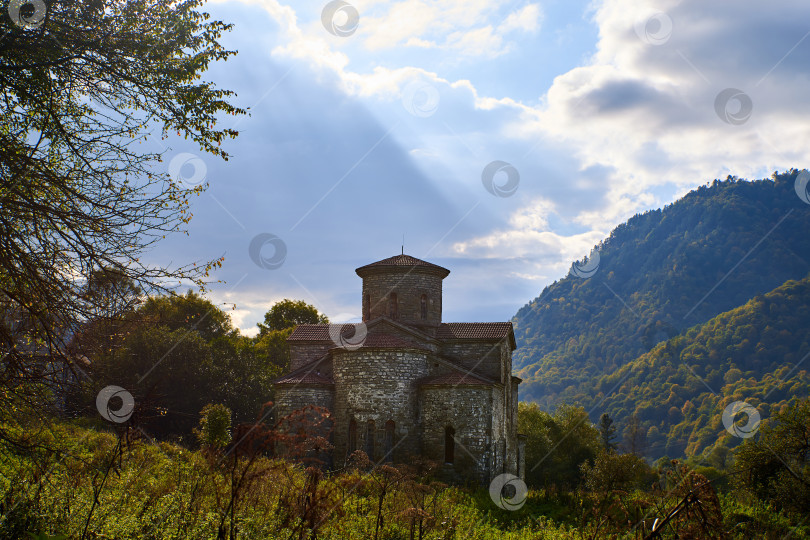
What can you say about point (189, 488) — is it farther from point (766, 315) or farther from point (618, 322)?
point (618, 322)

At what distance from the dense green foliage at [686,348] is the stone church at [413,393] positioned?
69664mm

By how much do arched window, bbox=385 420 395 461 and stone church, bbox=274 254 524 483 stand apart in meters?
0.04

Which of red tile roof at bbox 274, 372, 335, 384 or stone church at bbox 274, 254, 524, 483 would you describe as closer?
stone church at bbox 274, 254, 524, 483

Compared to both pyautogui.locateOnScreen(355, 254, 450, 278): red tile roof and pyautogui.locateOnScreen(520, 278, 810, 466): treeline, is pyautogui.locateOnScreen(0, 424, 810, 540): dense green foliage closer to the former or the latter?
pyautogui.locateOnScreen(355, 254, 450, 278): red tile roof

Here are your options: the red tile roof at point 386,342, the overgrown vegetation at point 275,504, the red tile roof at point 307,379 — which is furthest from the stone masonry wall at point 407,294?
the overgrown vegetation at point 275,504

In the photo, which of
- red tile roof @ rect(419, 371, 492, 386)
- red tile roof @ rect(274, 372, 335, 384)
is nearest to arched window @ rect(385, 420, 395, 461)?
red tile roof @ rect(419, 371, 492, 386)

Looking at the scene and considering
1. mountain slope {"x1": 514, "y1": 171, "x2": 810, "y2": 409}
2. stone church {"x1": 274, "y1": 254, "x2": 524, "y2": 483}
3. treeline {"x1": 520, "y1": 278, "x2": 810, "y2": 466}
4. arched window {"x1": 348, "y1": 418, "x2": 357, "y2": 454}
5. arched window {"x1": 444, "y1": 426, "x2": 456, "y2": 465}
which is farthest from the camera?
mountain slope {"x1": 514, "y1": 171, "x2": 810, "y2": 409}

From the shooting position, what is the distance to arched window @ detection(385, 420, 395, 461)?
71.1ft

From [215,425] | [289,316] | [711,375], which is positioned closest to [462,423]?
[215,425]

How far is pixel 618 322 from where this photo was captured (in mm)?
181750

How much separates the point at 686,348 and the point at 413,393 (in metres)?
133

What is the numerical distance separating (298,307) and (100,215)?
4051 cm

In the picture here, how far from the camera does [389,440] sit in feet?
71.8

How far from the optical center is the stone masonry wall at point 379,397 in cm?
2184
